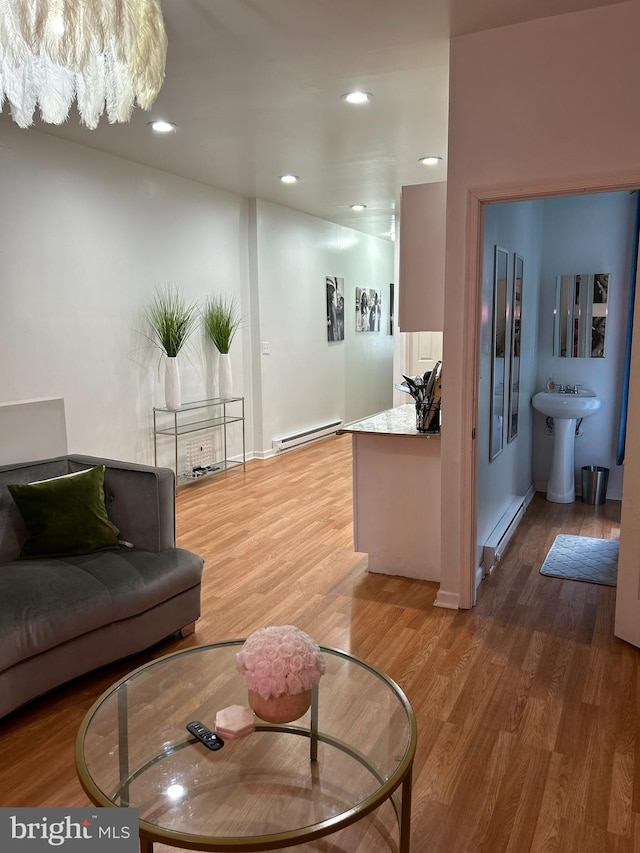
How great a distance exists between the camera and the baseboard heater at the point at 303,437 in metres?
7.08

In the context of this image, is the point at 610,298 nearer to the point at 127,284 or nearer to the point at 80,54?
the point at 127,284

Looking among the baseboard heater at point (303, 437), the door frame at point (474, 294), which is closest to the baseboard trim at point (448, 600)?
the door frame at point (474, 294)

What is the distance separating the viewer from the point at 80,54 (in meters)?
1.63

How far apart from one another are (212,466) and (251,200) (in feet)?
8.65

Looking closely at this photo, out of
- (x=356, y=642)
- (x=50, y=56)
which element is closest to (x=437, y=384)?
(x=356, y=642)

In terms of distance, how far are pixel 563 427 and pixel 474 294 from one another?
8.11ft

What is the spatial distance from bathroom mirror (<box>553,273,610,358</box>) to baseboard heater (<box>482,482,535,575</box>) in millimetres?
1264

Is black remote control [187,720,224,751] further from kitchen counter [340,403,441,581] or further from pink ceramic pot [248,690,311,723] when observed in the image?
kitchen counter [340,403,441,581]

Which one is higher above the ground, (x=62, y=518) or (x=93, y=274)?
(x=93, y=274)

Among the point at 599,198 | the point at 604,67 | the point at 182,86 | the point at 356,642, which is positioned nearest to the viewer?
the point at 604,67

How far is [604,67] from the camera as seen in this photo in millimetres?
2615

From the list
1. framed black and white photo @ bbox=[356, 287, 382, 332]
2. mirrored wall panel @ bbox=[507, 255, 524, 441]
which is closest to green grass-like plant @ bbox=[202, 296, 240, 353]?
mirrored wall panel @ bbox=[507, 255, 524, 441]

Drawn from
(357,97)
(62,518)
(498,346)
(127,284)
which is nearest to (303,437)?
(127,284)

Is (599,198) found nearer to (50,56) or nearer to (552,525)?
(552,525)
